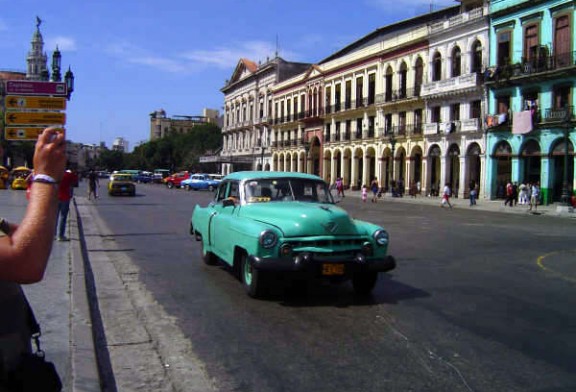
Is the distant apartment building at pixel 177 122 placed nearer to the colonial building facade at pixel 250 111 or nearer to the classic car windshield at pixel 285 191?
the colonial building facade at pixel 250 111

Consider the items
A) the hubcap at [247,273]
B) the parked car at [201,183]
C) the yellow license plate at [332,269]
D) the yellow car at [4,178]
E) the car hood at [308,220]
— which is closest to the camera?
the yellow license plate at [332,269]

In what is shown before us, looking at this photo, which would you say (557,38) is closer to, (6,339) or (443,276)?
(443,276)

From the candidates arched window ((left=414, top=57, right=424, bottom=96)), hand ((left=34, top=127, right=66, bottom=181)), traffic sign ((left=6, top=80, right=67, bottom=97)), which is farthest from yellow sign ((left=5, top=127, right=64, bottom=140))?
arched window ((left=414, top=57, right=424, bottom=96))

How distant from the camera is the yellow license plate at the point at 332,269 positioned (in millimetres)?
6719

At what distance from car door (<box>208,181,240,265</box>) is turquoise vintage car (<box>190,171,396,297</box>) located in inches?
0.6

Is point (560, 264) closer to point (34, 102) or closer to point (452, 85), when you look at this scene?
point (34, 102)

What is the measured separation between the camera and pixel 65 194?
1227 centimetres

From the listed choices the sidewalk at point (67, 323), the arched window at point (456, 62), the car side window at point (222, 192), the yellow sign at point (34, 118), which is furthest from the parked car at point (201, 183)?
the sidewalk at point (67, 323)

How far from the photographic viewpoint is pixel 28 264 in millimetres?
2051

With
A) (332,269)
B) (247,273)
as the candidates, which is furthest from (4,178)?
(332,269)

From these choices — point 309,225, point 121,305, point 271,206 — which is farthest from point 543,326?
point 121,305

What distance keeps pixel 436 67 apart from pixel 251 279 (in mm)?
40960

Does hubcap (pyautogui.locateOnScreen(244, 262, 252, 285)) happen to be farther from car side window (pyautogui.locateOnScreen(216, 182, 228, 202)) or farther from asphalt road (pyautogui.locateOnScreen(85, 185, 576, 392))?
car side window (pyautogui.locateOnScreen(216, 182, 228, 202))

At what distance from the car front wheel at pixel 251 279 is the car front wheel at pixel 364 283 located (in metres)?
1.26
